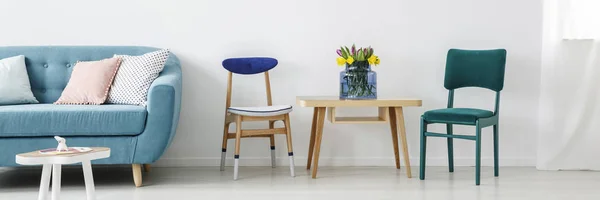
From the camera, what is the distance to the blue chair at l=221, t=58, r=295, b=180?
387 centimetres

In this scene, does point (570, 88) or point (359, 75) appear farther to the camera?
point (570, 88)

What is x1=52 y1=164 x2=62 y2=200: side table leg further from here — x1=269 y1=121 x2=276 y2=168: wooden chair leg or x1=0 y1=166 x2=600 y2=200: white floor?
x1=269 y1=121 x2=276 y2=168: wooden chair leg

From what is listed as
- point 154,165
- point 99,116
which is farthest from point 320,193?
point 154,165

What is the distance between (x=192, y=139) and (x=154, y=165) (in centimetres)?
28

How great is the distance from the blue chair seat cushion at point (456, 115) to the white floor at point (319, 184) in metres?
0.34

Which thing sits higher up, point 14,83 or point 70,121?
point 14,83

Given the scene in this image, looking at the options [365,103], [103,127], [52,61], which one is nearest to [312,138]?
[365,103]

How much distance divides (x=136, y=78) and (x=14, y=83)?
0.67 meters

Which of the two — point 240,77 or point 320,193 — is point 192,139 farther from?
point 320,193

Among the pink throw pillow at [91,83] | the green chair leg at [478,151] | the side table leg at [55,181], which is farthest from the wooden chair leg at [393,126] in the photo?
the side table leg at [55,181]

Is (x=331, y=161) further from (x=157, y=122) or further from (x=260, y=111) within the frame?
(x=157, y=122)

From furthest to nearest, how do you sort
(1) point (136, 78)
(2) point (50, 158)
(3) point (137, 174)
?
(1) point (136, 78), (3) point (137, 174), (2) point (50, 158)

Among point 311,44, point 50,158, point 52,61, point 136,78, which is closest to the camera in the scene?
point 50,158

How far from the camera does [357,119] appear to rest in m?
4.05
